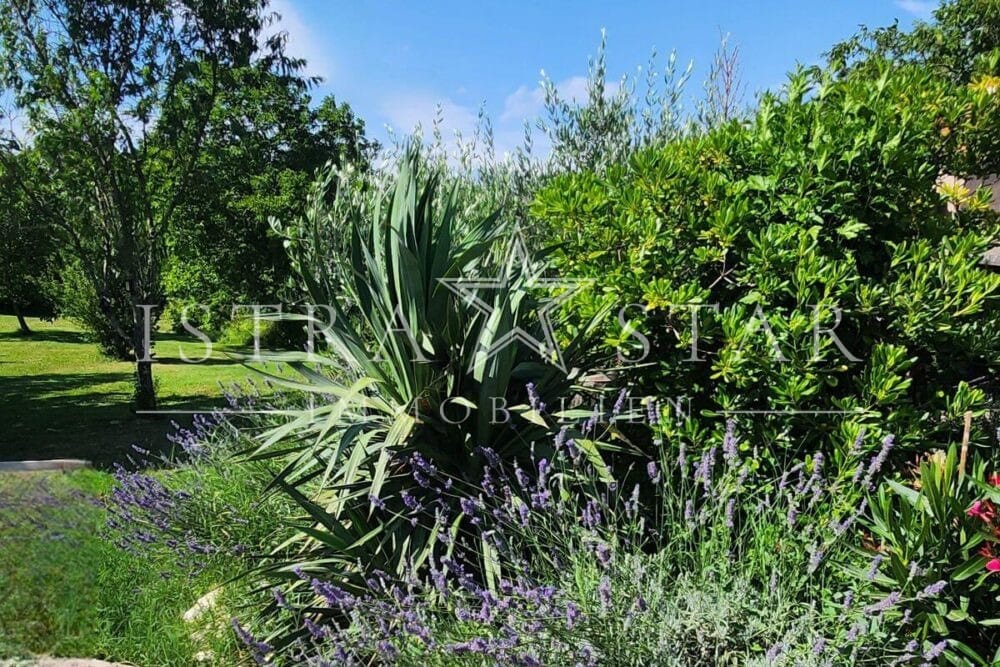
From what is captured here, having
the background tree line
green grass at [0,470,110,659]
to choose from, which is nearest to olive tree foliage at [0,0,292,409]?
the background tree line

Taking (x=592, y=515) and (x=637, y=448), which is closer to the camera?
(x=592, y=515)

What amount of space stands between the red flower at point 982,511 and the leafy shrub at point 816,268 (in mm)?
515

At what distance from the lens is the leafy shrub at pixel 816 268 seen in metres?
2.78

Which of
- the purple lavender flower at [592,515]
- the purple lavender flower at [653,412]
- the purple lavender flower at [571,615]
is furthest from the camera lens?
the purple lavender flower at [653,412]

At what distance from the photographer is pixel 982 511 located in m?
2.21

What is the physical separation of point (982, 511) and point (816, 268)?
1.10 m

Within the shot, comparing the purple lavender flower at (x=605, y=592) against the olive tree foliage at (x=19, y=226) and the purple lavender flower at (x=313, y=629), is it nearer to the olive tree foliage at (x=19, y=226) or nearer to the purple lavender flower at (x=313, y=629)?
the purple lavender flower at (x=313, y=629)

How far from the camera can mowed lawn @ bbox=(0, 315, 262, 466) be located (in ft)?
30.1

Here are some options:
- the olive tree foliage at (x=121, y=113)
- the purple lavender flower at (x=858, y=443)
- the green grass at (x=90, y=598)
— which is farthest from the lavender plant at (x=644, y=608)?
the olive tree foliage at (x=121, y=113)

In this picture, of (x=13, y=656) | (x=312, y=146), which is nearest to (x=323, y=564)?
(x=13, y=656)

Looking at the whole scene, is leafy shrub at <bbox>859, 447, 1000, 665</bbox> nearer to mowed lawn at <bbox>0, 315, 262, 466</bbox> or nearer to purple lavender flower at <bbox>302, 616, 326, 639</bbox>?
purple lavender flower at <bbox>302, 616, 326, 639</bbox>

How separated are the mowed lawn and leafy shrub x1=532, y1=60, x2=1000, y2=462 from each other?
247 centimetres

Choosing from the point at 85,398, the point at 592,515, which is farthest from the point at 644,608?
the point at 85,398

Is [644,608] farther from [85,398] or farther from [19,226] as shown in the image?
[85,398]
